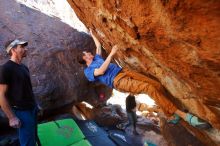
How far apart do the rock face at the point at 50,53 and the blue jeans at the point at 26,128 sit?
2.55m

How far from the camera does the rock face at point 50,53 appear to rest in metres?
6.77

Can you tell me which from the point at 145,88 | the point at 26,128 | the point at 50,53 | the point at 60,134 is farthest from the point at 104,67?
the point at 50,53

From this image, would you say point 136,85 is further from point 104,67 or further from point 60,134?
point 60,134

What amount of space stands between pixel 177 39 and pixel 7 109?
2.58 metres

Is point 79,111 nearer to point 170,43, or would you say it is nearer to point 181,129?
point 181,129

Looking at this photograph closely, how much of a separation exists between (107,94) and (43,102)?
280 cm

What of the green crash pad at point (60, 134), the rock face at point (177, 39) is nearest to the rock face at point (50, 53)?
the green crash pad at point (60, 134)

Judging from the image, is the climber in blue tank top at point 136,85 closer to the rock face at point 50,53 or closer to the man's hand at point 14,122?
the man's hand at point 14,122

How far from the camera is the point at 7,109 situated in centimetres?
357

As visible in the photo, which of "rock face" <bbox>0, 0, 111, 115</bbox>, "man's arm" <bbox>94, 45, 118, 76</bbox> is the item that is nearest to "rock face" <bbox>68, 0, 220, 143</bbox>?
"man's arm" <bbox>94, 45, 118, 76</bbox>

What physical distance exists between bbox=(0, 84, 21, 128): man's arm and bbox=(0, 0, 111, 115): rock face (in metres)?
2.87

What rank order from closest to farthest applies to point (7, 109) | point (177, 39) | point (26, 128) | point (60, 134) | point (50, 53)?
point (177, 39) < point (7, 109) < point (26, 128) < point (60, 134) < point (50, 53)

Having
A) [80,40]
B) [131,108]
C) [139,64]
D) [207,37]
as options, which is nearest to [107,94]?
[131,108]

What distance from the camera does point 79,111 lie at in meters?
9.22
